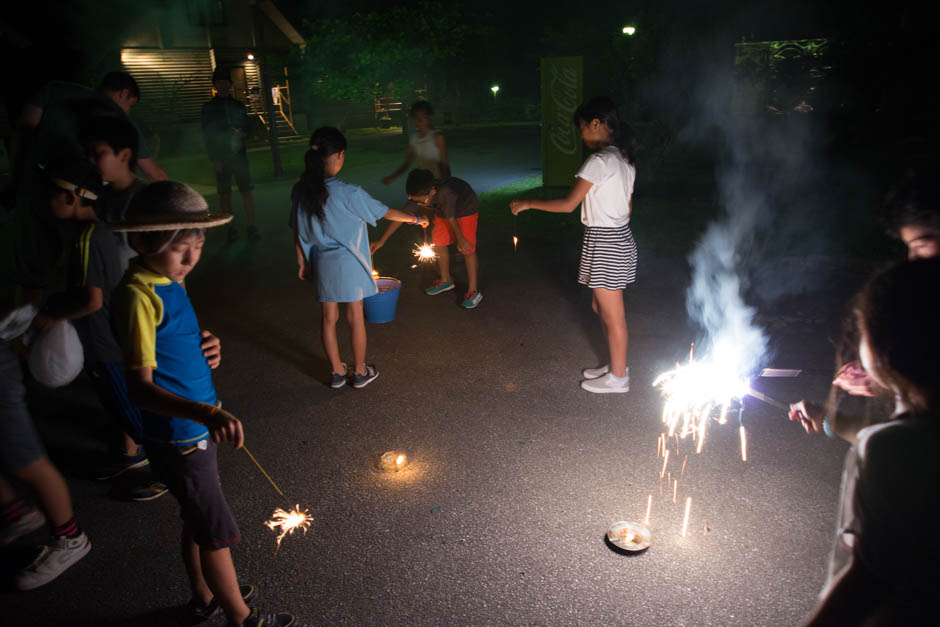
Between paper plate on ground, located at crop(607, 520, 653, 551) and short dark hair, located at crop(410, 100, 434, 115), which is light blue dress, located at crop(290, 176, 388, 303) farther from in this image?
short dark hair, located at crop(410, 100, 434, 115)

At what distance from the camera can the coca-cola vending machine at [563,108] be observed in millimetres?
13203

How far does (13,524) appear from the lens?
10.6 feet

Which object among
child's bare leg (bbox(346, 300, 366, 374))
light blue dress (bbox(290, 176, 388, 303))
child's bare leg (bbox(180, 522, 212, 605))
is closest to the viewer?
child's bare leg (bbox(180, 522, 212, 605))

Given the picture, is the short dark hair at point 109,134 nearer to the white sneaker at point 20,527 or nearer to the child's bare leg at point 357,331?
the child's bare leg at point 357,331

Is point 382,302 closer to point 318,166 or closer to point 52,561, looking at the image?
point 318,166

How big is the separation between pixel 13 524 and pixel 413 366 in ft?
9.91

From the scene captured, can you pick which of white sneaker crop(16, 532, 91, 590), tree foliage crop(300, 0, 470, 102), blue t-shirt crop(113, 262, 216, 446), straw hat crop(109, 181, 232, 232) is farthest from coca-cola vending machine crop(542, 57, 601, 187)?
tree foliage crop(300, 0, 470, 102)

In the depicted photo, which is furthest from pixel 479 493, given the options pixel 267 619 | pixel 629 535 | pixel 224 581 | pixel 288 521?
pixel 224 581

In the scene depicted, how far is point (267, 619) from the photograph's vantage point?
2.62m

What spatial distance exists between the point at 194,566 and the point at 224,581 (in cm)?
23

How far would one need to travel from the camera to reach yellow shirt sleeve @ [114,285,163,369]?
211 centimetres

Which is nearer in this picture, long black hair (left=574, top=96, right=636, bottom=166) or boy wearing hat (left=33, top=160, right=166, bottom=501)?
boy wearing hat (left=33, top=160, right=166, bottom=501)

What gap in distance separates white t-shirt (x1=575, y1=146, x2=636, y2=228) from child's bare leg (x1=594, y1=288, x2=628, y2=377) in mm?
542

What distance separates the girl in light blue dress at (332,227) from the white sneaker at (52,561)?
7.14ft
